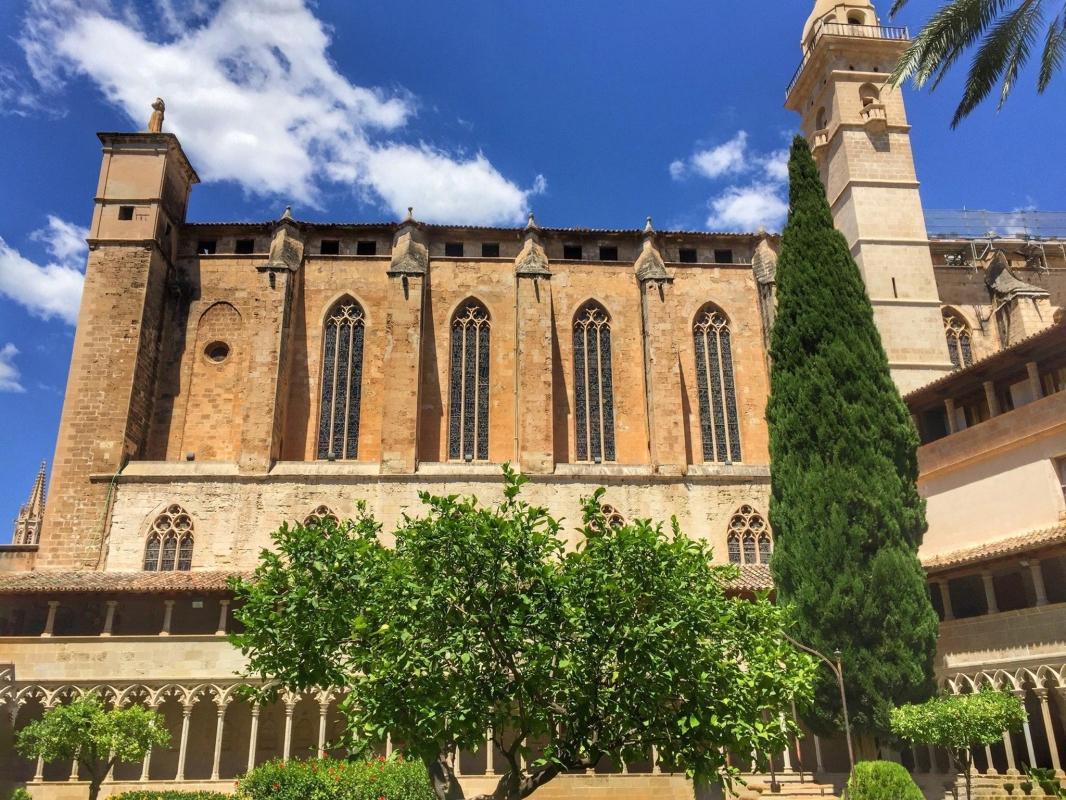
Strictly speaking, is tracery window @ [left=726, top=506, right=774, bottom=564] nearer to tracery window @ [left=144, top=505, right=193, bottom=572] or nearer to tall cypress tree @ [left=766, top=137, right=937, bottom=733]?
tall cypress tree @ [left=766, top=137, right=937, bottom=733]

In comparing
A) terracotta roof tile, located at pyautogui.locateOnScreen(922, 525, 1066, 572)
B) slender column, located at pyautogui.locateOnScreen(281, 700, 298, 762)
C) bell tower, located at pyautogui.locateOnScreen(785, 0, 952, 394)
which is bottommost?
slender column, located at pyautogui.locateOnScreen(281, 700, 298, 762)

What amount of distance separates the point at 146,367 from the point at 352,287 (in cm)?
735

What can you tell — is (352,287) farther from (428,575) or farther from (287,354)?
(428,575)

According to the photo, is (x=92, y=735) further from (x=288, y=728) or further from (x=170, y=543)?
(x=170, y=543)

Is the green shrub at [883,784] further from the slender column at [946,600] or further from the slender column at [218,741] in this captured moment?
the slender column at [218,741]

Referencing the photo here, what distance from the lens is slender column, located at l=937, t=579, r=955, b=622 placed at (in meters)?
21.1

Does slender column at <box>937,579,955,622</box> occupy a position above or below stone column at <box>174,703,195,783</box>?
above

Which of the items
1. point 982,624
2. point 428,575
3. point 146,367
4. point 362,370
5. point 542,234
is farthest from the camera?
point 542,234

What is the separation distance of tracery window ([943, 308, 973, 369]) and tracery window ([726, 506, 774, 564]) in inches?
429

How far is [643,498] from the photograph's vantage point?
28.1 meters

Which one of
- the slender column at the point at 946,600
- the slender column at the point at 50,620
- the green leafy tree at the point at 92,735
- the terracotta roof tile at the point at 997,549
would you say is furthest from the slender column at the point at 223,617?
the slender column at the point at 946,600

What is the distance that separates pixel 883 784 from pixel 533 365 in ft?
57.1

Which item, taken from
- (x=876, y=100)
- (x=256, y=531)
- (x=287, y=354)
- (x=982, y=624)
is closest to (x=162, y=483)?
(x=256, y=531)

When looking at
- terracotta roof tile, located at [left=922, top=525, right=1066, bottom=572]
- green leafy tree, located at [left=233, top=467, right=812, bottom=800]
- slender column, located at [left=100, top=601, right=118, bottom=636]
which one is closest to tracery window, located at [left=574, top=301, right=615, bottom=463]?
terracotta roof tile, located at [left=922, top=525, right=1066, bottom=572]
